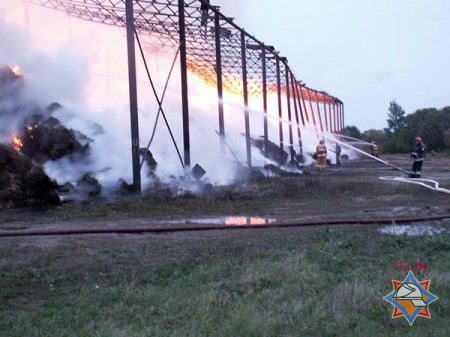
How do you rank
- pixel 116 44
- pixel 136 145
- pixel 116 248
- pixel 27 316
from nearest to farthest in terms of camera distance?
pixel 27 316 < pixel 116 248 < pixel 136 145 < pixel 116 44

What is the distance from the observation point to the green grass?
4527 mm

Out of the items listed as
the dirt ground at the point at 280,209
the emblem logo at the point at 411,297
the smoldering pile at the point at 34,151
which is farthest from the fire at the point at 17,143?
the emblem logo at the point at 411,297

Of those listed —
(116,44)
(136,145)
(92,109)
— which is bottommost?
(136,145)

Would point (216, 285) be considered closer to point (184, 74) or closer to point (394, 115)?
point (184, 74)

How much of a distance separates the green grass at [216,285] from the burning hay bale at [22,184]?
479cm

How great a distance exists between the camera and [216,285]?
559 centimetres

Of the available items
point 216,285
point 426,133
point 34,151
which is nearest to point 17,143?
point 34,151

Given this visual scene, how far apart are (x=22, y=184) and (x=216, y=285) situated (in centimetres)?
881

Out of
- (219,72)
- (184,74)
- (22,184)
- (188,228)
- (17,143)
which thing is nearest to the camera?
(188,228)

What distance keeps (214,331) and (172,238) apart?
4137 mm

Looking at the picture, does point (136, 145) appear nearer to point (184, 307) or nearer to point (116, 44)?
point (116, 44)

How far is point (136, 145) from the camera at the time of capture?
15.6m

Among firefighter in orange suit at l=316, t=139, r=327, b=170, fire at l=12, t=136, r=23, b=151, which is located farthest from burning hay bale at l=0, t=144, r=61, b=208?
firefighter in orange suit at l=316, t=139, r=327, b=170

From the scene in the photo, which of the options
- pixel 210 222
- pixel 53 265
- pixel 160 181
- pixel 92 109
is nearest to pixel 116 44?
pixel 92 109
